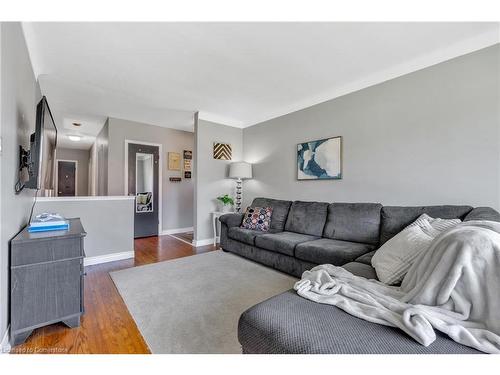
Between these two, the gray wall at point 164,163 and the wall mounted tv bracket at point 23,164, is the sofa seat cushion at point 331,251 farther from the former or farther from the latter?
the gray wall at point 164,163

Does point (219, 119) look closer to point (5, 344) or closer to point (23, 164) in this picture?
point (23, 164)

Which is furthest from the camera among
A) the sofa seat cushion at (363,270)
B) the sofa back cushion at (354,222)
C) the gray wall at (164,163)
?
the gray wall at (164,163)

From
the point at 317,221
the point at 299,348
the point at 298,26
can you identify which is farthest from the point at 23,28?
the point at 317,221

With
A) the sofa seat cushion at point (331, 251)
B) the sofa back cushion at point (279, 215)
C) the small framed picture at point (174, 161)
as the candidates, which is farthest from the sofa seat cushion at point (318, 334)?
the small framed picture at point (174, 161)

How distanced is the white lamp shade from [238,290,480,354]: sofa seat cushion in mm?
3176

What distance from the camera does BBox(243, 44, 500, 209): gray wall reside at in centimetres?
205

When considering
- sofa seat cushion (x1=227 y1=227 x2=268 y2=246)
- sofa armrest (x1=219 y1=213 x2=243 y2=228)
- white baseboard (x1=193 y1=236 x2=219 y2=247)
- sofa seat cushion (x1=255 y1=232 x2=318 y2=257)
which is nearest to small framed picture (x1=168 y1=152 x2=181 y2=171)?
white baseboard (x1=193 y1=236 x2=219 y2=247)

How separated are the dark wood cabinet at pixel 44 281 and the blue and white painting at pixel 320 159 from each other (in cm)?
286

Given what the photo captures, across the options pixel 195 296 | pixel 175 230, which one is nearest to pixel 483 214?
pixel 195 296

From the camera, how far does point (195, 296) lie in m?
2.18

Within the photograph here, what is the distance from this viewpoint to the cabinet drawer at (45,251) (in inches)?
59.1

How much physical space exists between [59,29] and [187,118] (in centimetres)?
257
